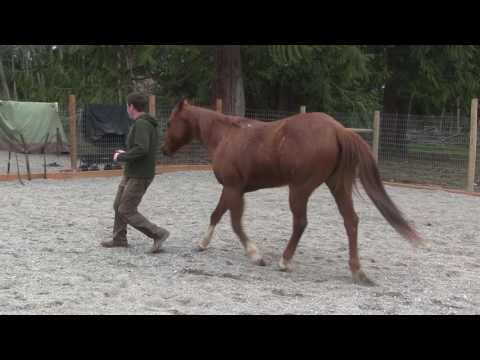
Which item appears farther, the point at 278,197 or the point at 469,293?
the point at 278,197

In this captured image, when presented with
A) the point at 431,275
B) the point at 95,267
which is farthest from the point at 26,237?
the point at 431,275

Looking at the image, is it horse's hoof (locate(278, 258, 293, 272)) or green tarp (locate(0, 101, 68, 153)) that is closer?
horse's hoof (locate(278, 258, 293, 272))

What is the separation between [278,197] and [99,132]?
5801 millimetres

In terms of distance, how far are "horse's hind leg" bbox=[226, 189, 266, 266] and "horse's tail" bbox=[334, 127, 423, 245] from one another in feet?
3.95

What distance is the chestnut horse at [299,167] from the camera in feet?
17.9

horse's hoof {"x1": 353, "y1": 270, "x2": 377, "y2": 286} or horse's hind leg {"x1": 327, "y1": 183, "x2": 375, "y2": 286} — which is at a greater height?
horse's hind leg {"x1": 327, "y1": 183, "x2": 375, "y2": 286}

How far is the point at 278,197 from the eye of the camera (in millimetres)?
11133

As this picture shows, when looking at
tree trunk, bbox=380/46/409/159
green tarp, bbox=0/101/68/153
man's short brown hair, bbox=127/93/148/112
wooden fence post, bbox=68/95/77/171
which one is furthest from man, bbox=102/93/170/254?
green tarp, bbox=0/101/68/153

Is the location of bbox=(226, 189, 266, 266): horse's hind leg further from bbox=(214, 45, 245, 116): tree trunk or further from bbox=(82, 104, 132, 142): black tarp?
bbox=(214, 45, 245, 116): tree trunk

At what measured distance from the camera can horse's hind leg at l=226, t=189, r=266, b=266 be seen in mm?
6055

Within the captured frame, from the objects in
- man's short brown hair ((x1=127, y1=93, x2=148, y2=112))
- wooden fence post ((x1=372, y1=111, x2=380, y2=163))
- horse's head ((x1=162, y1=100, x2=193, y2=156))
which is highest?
man's short brown hair ((x1=127, y1=93, x2=148, y2=112))

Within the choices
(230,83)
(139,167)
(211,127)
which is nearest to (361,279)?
(211,127)

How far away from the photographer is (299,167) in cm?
552
